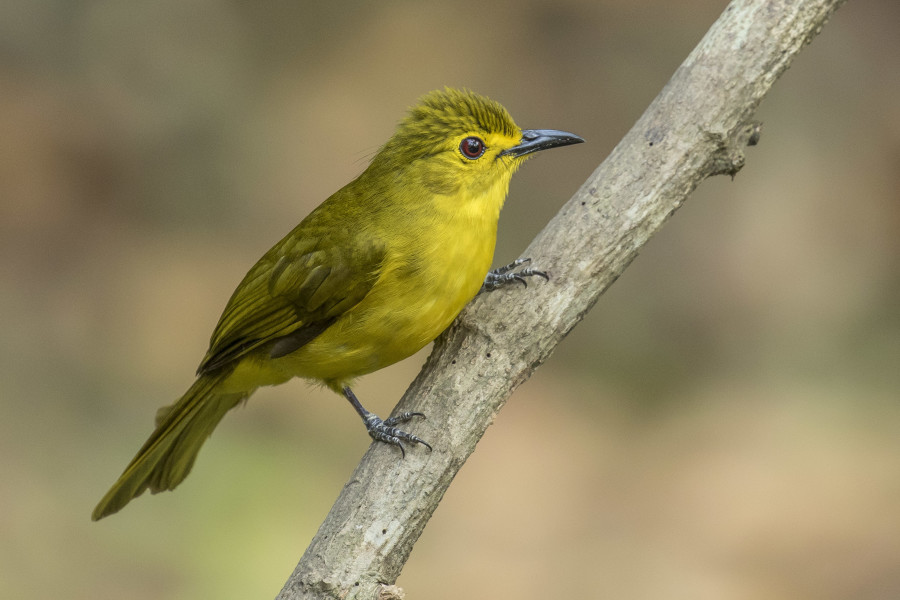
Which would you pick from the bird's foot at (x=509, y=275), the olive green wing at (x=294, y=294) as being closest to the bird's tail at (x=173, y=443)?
the olive green wing at (x=294, y=294)

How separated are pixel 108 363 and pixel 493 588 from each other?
347 cm

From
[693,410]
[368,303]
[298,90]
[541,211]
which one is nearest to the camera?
[368,303]

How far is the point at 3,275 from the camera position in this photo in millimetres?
7910

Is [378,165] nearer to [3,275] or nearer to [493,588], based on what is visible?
[493,588]

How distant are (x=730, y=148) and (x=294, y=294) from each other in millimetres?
1823

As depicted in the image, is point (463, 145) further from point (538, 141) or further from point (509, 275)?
point (509, 275)

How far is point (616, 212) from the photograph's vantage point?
3.76m

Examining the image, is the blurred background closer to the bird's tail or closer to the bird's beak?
the bird's tail

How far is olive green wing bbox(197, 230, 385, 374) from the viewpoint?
397 centimetres

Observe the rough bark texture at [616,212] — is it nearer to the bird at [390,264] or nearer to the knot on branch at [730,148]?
the knot on branch at [730,148]

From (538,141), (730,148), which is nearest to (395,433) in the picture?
(538,141)

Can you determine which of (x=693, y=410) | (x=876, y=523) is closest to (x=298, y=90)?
(x=693, y=410)

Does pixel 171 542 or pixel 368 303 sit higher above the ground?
pixel 368 303

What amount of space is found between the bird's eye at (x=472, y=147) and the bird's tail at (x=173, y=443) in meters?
1.43
